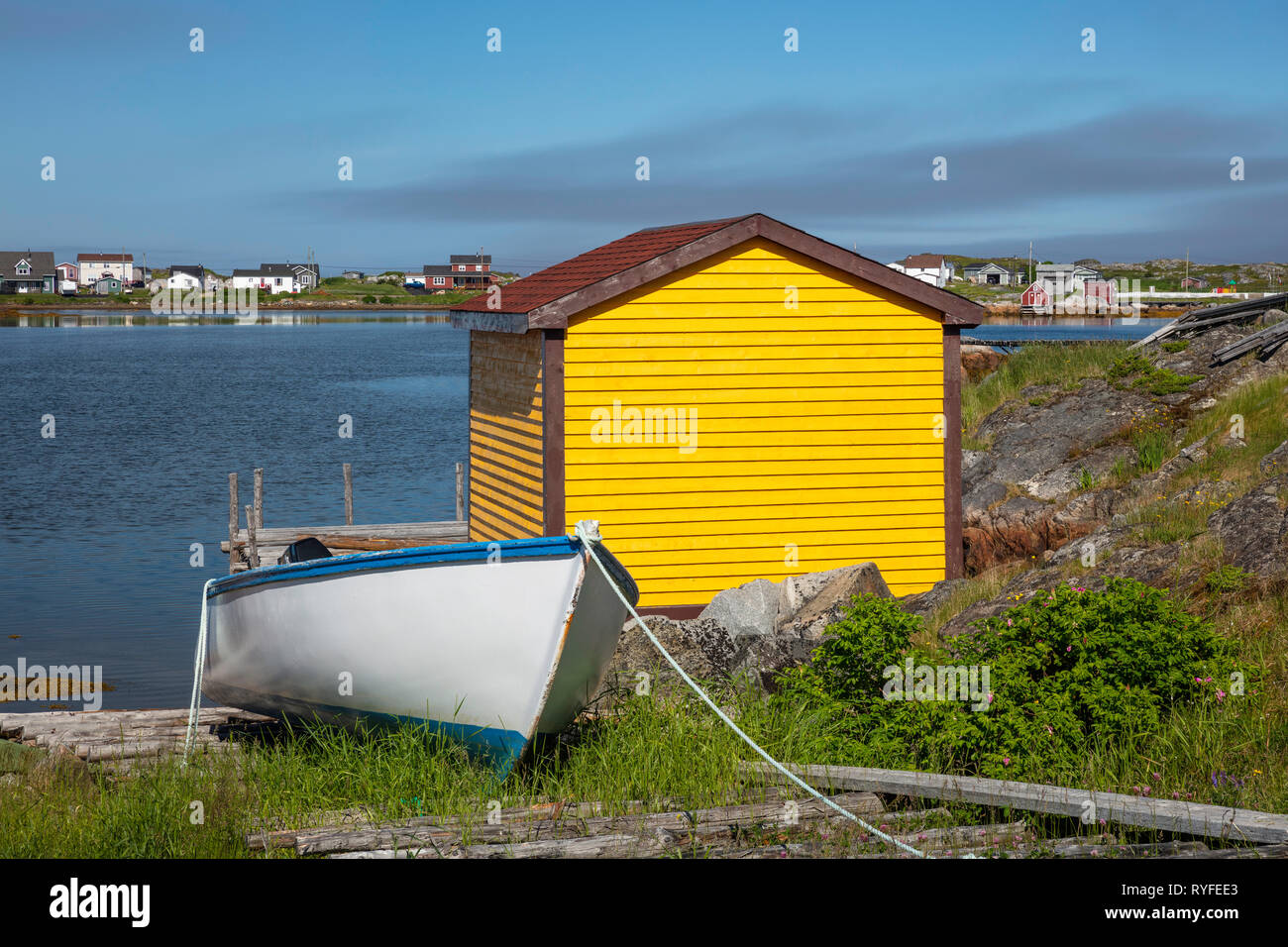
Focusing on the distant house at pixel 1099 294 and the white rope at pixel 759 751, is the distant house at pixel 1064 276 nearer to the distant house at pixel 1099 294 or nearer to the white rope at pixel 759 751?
the distant house at pixel 1099 294

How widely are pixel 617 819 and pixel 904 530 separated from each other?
809 cm

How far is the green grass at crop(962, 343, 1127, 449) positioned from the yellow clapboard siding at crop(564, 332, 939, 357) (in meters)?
7.51

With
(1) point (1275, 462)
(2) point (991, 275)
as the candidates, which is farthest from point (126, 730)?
(2) point (991, 275)

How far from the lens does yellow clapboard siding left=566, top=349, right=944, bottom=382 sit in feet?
44.2

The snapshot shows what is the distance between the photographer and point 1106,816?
21.7ft

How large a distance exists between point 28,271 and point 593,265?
197 meters

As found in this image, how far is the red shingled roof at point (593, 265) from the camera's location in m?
13.7

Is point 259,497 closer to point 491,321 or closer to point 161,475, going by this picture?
point 491,321

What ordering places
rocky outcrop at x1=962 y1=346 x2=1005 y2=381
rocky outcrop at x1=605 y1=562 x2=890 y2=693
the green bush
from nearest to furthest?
the green bush
rocky outcrop at x1=605 y1=562 x2=890 y2=693
rocky outcrop at x1=962 y1=346 x2=1005 y2=381

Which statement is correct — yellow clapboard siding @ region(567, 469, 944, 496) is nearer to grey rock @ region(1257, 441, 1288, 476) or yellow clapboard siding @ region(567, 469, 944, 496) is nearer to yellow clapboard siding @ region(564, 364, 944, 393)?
yellow clapboard siding @ region(564, 364, 944, 393)

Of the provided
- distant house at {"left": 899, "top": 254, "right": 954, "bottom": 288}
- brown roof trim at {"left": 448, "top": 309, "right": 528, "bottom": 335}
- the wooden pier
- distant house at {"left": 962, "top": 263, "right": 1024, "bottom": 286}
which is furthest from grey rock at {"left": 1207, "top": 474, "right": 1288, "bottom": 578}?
distant house at {"left": 962, "top": 263, "right": 1024, "bottom": 286}

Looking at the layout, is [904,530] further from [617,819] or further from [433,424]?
[433,424]

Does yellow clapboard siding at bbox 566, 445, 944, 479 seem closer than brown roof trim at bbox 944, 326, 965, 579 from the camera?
Yes

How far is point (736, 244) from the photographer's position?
44.9 feet
